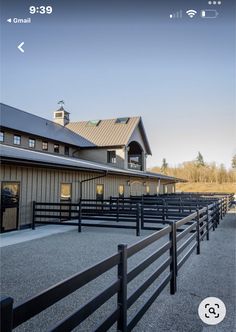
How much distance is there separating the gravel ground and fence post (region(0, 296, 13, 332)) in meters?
1.87

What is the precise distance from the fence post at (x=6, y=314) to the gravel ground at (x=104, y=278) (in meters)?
1.87

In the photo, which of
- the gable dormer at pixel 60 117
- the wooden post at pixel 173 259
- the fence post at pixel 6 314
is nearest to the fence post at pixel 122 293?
the fence post at pixel 6 314

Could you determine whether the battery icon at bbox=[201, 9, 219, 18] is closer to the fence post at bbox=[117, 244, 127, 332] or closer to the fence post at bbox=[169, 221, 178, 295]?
the fence post at bbox=[117, 244, 127, 332]

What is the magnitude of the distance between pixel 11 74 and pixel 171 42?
6.66 feet

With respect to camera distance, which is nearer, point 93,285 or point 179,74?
point 179,74

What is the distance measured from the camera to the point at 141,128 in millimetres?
24141

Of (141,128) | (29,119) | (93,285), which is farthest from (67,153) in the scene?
(93,285)

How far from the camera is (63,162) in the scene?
35.2ft

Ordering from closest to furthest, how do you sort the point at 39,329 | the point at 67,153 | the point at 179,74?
1. the point at 39,329
2. the point at 179,74
3. the point at 67,153

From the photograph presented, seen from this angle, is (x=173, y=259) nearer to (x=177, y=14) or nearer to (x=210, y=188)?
(x=177, y=14)

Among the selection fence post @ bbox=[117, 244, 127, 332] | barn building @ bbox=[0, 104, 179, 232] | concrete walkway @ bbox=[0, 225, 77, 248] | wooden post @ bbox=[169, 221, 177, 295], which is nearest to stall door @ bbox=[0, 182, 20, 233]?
barn building @ bbox=[0, 104, 179, 232]

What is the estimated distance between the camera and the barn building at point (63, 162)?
919 centimetres

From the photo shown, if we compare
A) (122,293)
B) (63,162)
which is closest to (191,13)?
(122,293)

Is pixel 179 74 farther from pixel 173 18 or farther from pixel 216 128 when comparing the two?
pixel 216 128
